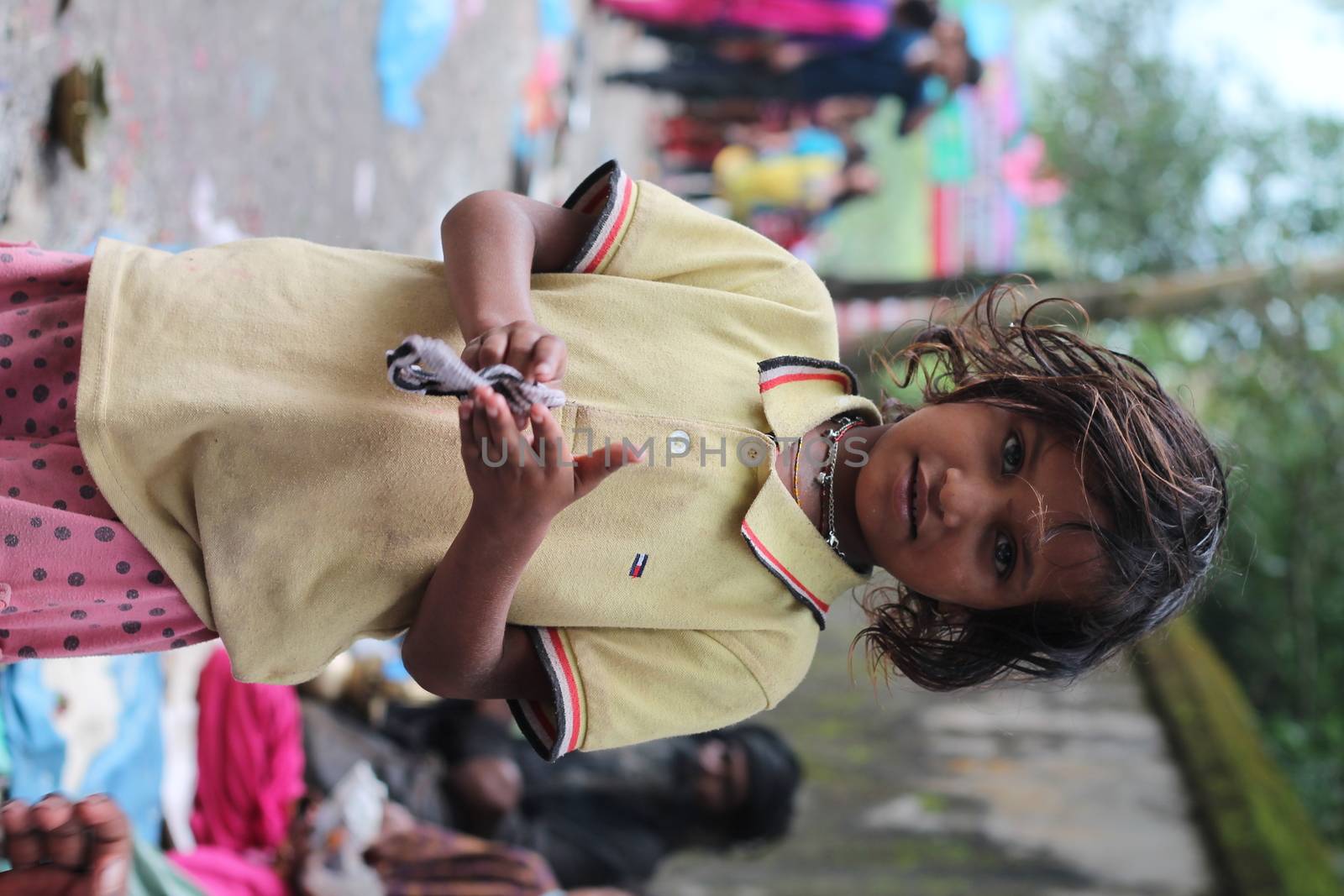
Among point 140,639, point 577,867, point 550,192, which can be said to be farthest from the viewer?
point 550,192

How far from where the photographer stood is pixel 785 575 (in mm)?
1280

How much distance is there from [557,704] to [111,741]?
147 cm

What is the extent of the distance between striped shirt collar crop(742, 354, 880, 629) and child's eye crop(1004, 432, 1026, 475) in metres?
0.17

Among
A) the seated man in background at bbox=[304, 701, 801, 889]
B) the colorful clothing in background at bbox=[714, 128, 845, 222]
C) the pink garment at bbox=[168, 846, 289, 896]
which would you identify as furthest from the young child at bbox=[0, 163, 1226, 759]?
the colorful clothing in background at bbox=[714, 128, 845, 222]

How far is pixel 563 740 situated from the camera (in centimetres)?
121

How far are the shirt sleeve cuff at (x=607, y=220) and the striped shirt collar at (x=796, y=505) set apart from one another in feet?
0.73

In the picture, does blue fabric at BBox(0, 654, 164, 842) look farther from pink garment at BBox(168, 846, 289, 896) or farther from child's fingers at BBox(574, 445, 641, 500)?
child's fingers at BBox(574, 445, 641, 500)

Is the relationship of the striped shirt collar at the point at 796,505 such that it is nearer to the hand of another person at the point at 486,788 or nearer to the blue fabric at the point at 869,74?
the hand of another person at the point at 486,788

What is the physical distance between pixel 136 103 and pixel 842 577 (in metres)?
1.81

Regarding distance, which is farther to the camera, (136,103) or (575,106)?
(575,106)

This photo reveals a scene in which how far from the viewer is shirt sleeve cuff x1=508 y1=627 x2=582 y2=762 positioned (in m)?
1.20

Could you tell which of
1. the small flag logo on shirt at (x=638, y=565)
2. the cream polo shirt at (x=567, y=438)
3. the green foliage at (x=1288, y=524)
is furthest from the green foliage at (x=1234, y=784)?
the small flag logo on shirt at (x=638, y=565)

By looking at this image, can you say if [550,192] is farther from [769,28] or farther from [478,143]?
[769,28]

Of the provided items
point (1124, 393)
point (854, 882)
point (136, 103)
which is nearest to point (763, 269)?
point (1124, 393)
